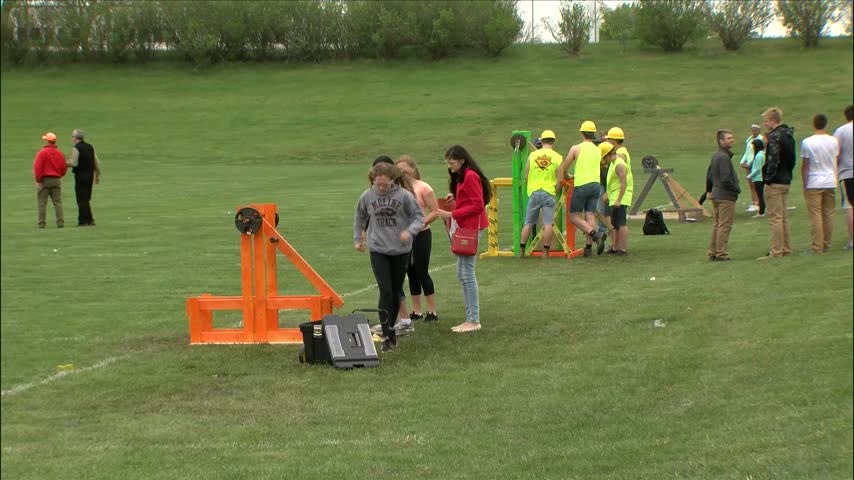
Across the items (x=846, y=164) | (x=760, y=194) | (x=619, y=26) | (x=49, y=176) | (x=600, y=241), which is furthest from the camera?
(x=619, y=26)

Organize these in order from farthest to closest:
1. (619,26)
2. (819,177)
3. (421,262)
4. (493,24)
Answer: (493,24) < (619,26) < (819,177) < (421,262)

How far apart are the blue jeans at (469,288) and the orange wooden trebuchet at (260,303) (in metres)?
1.28

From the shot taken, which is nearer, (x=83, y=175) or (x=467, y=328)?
(x=467, y=328)

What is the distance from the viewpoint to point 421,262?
38.8 feet

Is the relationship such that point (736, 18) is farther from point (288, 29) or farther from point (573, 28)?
point (288, 29)

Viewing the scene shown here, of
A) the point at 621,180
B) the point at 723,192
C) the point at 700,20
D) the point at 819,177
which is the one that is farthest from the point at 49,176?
the point at 819,177

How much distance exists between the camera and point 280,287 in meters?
14.9

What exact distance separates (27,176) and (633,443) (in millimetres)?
34314

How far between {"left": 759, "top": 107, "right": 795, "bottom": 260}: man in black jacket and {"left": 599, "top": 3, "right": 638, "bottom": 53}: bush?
23224mm

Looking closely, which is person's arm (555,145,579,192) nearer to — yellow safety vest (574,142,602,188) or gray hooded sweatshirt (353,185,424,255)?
yellow safety vest (574,142,602,188)

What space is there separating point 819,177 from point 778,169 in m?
0.48

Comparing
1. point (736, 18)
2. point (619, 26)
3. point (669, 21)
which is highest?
point (619, 26)

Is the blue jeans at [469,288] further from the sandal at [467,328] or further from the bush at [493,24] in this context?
the bush at [493,24]

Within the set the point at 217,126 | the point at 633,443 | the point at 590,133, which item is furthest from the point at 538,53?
Answer: the point at 633,443
